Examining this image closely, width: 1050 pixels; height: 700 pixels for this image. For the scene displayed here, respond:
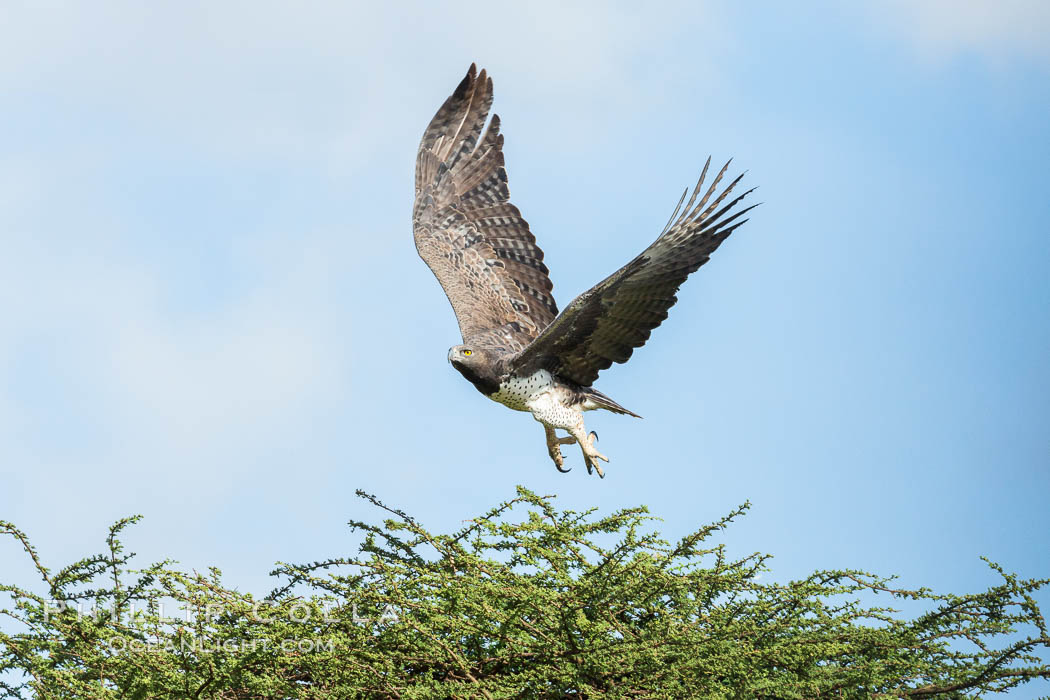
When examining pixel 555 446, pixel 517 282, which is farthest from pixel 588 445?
pixel 517 282

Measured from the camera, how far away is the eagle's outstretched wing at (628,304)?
25.4ft

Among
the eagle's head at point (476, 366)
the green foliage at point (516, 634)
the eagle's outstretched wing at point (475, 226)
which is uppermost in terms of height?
the eagle's outstretched wing at point (475, 226)

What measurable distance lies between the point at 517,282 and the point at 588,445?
2.16 meters

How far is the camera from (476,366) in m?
8.77

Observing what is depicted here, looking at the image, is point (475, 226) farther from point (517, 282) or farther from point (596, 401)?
point (596, 401)

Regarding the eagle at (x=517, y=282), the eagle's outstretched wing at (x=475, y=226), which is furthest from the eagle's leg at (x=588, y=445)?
the eagle's outstretched wing at (x=475, y=226)

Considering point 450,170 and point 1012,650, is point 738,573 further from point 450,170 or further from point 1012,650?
point 450,170

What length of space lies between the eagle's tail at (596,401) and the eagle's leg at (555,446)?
11.8 inches

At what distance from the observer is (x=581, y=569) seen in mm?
6266

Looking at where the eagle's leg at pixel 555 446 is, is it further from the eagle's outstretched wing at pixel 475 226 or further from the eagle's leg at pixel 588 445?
the eagle's outstretched wing at pixel 475 226

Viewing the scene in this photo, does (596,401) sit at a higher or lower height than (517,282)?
lower

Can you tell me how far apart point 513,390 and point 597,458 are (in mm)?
788

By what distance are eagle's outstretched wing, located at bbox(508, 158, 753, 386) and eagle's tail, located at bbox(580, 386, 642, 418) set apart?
3.3 inches

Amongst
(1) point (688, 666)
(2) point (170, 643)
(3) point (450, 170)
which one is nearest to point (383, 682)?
(2) point (170, 643)
